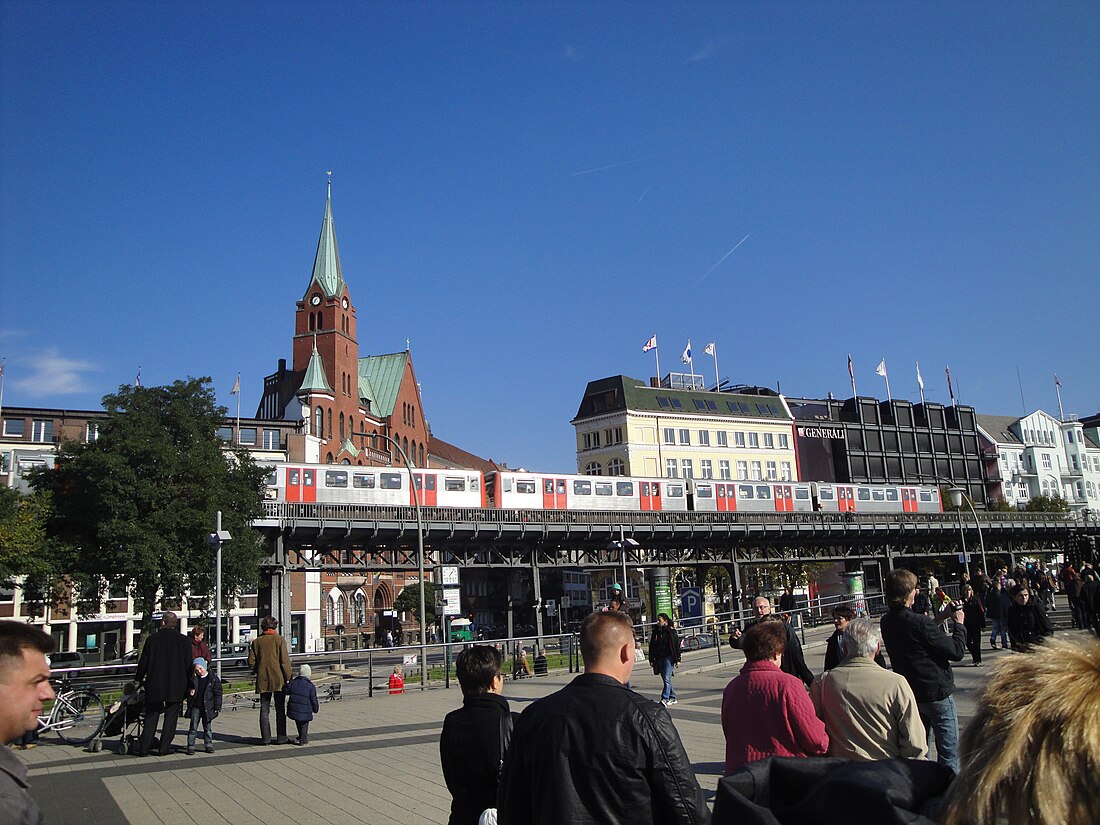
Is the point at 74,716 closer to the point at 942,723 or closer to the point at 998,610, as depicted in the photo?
the point at 942,723

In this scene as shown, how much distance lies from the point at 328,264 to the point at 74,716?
83.7 meters

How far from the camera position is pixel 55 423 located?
75812mm

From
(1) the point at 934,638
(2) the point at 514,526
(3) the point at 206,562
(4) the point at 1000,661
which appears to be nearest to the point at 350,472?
(2) the point at 514,526

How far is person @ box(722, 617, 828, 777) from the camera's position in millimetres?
5535

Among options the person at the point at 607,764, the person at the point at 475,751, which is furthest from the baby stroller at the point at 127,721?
the person at the point at 607,764

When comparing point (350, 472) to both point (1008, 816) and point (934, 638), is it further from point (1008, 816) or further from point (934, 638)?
point (1008, 816)

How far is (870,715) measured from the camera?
564 cm

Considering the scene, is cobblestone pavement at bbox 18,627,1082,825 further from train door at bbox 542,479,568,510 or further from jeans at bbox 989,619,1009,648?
train door at bbox 542,479,568,510

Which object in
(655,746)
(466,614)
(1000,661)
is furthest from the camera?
(466,614)

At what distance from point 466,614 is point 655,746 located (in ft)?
318

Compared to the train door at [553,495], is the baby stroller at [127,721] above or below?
below

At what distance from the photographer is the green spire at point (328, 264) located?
95500 mm

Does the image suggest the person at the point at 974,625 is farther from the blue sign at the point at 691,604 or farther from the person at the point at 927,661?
the blue sign at the point at 691,604

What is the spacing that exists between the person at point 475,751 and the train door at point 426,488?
162ft
